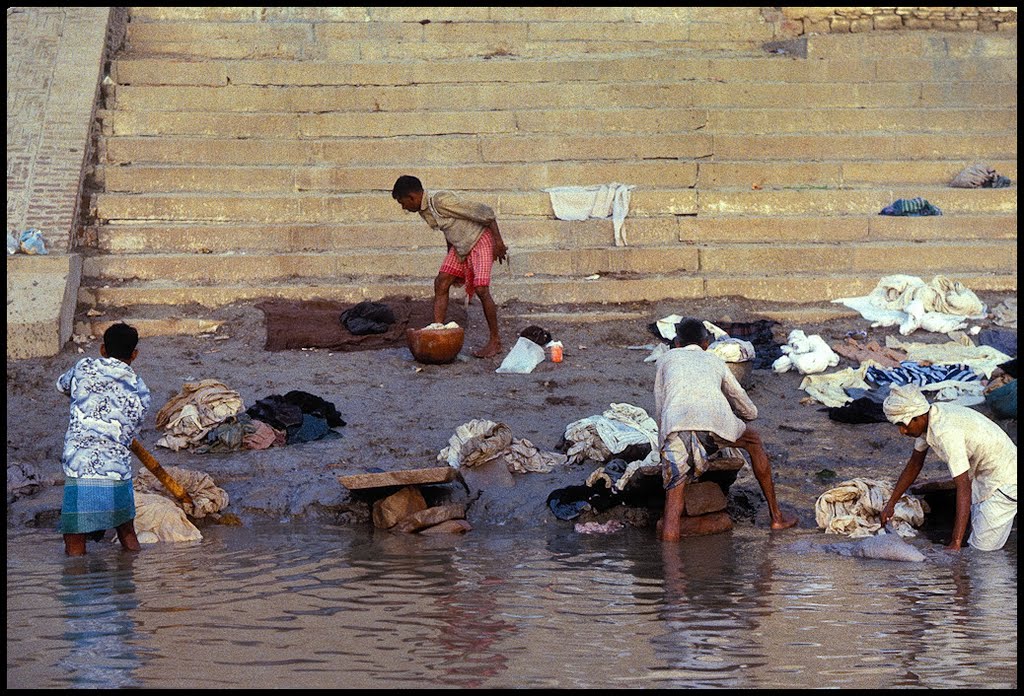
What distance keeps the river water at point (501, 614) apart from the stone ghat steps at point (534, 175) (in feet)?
16.1

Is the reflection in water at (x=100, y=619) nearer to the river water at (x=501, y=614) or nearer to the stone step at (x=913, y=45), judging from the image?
the river water at (x=501, y=614)

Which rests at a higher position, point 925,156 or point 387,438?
point 925,156

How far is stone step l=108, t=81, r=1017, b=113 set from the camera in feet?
40.1

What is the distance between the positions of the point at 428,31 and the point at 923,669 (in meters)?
10.1

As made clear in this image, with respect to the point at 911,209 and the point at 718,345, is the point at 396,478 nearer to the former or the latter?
the point at 718,345

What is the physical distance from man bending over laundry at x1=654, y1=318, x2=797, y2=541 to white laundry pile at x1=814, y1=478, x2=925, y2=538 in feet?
2.17

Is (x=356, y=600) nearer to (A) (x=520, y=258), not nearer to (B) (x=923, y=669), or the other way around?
(B) (x=923, y=669)

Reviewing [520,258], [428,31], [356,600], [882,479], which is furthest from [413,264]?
[356,600]

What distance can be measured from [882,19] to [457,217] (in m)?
6.56

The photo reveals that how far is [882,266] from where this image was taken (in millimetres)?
11008

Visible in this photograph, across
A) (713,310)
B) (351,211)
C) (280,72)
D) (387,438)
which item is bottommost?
(387,438)

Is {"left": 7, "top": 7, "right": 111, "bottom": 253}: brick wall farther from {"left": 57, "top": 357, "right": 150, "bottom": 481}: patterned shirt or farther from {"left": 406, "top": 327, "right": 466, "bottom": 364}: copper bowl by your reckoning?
{"left": 57, "top": 357, "right": 150, "bottom": 481}: patterned shirt

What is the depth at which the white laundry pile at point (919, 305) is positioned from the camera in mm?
10164

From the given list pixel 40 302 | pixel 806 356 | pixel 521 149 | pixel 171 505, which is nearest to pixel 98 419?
pixel 171 505
